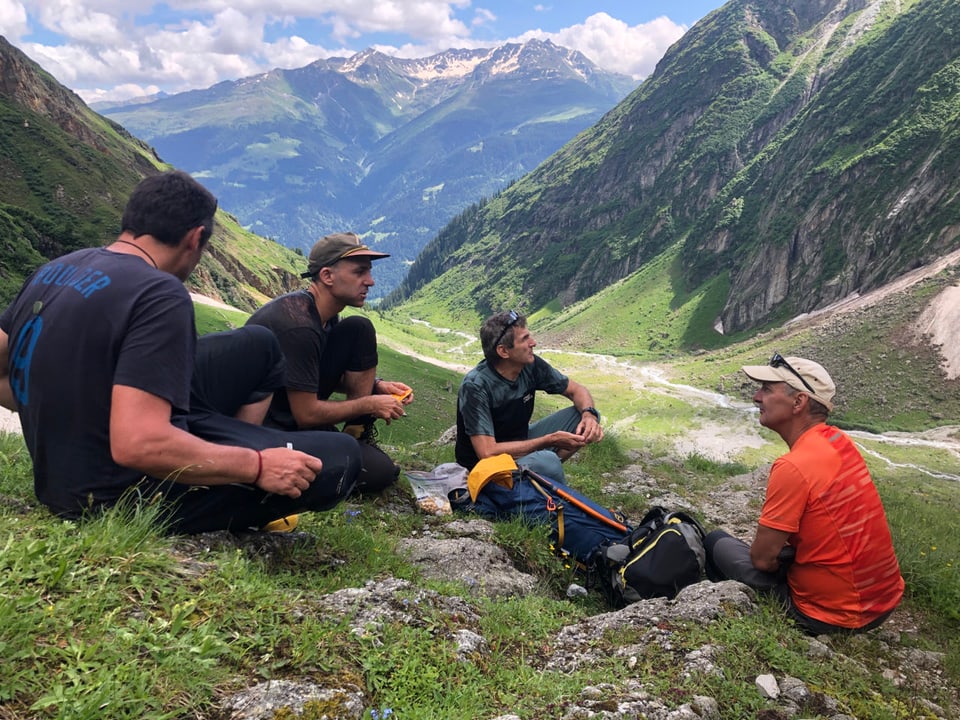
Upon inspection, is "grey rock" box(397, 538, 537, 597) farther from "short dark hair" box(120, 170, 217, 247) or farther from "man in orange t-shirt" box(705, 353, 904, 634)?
"short dark hair" box(120, 170, 217, 247)

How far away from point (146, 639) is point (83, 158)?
8578 cm

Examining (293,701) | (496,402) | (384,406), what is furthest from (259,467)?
(496,402)

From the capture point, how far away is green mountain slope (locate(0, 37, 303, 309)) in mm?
48969

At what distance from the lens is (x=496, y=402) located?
735cm

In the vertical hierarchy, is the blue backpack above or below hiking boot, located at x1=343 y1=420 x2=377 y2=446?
below

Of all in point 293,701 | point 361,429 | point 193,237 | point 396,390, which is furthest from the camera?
point 396,390

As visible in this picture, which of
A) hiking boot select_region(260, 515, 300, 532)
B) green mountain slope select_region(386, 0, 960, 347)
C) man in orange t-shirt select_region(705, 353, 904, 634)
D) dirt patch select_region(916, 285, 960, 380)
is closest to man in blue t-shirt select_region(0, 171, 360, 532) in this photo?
hiking boot select_region(260, 515, 300, 532)

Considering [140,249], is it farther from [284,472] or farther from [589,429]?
[589,429]

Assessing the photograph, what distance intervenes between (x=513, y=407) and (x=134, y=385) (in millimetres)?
5134

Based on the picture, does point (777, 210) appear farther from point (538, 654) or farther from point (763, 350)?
point (538, 654)

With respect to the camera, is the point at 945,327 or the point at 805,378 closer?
the point at 805,378

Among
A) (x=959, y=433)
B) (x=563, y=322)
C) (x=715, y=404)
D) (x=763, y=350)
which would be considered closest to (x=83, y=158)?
(x=715, y=404)

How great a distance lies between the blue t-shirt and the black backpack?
229 cm

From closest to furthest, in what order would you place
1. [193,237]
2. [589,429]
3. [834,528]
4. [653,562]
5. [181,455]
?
[181,455], [193,237], [834,528], [653,562], [589,429]
